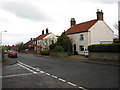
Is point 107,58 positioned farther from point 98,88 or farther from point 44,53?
point 44,53

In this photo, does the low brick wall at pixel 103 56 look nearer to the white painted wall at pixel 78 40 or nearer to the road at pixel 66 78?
the road at pixel 66 78

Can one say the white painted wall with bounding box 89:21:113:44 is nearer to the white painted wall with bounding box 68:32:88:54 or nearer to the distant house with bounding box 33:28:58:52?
the white painted wall with bounding box 68:32:88:54

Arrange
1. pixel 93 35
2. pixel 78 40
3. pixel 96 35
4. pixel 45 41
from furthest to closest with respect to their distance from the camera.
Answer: pixel 45 41 → pixel 78 40 → pixel 96 35 → pixel 93 35

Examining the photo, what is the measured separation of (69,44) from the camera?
→ 28.9 meters

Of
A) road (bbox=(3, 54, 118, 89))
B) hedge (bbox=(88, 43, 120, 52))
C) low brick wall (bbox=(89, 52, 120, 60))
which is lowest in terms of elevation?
road (bbox=(3, 54, 118, 89))

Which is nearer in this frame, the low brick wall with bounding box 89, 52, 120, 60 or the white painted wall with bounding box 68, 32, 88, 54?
the low brick wall with bounding box 89, 52, 120, 60

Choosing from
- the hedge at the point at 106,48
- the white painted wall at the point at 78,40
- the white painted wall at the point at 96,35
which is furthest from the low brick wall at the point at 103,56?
the white painted wall at the point at 78,40

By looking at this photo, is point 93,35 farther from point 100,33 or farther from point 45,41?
point 45,41

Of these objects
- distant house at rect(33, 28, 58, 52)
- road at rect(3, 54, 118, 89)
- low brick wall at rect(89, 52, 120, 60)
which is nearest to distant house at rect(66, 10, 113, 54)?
low brick wall at rect(89, 52, 120, 60)

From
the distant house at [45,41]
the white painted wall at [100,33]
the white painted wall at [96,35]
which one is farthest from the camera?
the distant house at [45,41]

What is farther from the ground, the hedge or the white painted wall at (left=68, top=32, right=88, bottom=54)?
the white painted wall at (left=68, top=32, right=88, bottom=54)

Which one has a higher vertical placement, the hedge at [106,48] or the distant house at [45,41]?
the distant house at [45,41]

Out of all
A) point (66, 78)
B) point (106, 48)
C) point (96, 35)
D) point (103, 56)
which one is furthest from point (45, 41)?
point (66, 78)

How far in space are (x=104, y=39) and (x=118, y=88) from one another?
26.0 meters
